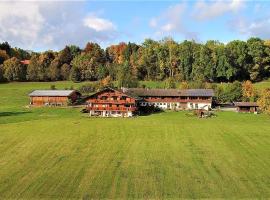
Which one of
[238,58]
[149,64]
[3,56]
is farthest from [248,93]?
[3,56]

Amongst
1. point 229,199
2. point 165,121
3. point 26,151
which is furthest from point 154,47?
point 229,199

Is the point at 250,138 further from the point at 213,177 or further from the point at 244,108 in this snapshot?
the point at 244,108

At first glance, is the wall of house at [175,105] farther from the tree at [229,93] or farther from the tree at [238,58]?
the tree at [238,58]

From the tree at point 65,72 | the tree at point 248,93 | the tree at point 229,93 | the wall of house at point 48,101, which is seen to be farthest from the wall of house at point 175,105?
the tree at point 65,72

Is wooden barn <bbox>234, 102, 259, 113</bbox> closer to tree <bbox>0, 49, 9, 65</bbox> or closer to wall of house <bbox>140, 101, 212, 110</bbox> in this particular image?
wall of house <bbox>140, 101, 212, 110</bbox>

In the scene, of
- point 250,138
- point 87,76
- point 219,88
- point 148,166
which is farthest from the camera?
point 87,76

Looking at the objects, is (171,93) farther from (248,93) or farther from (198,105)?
(248,93)
